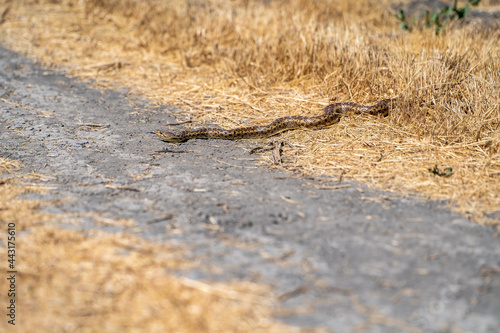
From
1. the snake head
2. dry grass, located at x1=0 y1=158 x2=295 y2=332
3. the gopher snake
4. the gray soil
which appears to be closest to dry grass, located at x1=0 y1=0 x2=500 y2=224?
the gopher snake

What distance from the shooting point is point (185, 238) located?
137 inches

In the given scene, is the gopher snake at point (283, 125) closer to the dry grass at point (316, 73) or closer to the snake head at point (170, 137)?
the snake head at point (170, 137)

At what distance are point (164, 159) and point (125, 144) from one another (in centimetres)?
67

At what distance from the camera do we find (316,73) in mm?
6805

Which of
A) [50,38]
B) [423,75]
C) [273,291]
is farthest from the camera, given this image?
[50,38]

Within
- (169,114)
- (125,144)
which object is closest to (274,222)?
(125,144)

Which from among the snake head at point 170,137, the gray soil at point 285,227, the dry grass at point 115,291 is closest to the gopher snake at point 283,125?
the snake head at point 170,137

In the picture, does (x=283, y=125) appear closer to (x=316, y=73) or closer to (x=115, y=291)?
(x=316, y=73)

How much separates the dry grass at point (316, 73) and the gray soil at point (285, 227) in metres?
0.51

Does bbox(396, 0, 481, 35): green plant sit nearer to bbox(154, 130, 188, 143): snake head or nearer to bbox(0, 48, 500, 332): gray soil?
bbox(0, 48, 500, 332): gray soil

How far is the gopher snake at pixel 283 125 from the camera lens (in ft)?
17.9

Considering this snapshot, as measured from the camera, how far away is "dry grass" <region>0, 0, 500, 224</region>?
185 inches

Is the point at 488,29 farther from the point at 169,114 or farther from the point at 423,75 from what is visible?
the point at 169,114

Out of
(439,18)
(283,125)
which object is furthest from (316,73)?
(439,18)
